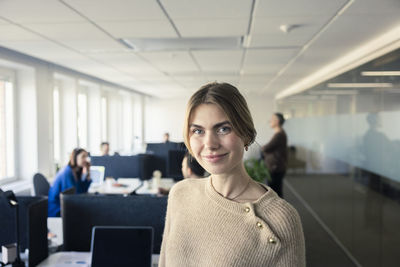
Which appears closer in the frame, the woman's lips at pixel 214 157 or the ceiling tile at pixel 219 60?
the woman's lips at pixel 214 157

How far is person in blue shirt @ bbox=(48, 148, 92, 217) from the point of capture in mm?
3438

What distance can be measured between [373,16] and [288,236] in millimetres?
2331

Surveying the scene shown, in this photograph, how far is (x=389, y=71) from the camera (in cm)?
294

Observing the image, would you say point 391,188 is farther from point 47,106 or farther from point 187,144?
point 47,106

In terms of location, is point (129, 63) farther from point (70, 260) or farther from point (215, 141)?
point (215, 141)

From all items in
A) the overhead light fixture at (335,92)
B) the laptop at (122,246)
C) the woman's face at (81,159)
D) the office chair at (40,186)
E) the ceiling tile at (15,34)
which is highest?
the ceiling tile at (15,34)

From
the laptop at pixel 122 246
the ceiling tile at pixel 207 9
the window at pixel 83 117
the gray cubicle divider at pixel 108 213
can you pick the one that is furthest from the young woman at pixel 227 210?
the window at pixel 83 117

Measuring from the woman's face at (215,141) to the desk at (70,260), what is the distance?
1.29 meters

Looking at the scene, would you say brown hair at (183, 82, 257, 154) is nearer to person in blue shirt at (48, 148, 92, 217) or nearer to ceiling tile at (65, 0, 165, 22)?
ceiling tile at (65, 0, 165, 22)

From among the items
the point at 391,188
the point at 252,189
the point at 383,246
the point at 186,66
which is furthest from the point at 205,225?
the point at 186,66

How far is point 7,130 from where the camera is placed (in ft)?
15.0

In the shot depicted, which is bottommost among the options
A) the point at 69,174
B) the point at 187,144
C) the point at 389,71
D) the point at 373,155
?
the point at 69,174

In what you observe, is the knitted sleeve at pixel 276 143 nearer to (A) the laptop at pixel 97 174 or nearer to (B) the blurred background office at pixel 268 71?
(B) the blurred background office at pixel 268 71

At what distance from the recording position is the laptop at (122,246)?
1751 millimetres
